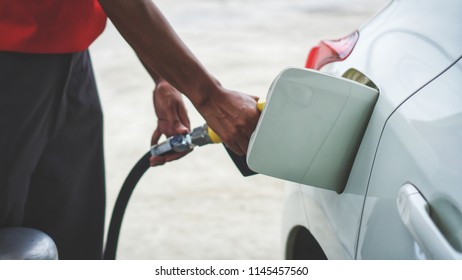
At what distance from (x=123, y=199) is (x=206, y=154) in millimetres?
2152

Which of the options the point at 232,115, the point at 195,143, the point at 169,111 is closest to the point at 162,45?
the point at 232,115

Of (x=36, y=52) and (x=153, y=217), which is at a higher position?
(x=36, y=52)

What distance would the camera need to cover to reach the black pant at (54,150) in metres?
1.63

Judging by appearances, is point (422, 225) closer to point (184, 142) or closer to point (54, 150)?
point (184, 142)

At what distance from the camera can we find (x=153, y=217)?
323cm

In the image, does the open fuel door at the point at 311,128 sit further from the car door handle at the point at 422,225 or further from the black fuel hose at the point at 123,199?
the black fuel hose at the point at 123,199

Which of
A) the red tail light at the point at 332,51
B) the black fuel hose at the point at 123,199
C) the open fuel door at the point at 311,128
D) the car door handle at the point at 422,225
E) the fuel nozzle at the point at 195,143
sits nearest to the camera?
the car door handle at the point at 422,225

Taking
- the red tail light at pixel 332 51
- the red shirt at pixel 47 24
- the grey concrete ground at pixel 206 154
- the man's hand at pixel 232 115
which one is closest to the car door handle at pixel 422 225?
the man's hand at pixel 232 115

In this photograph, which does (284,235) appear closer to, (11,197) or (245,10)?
(11,197)

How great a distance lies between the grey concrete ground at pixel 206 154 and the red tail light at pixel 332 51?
0.57 metres

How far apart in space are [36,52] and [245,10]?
6.22m

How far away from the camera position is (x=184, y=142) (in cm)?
163

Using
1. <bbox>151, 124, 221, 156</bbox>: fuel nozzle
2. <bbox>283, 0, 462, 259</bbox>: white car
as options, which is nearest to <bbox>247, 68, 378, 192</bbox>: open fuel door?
<bbox>283, 0, 462, 259</bbox>: white car

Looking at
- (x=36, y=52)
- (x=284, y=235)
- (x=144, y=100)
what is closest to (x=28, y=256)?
(x=36, y=52)
